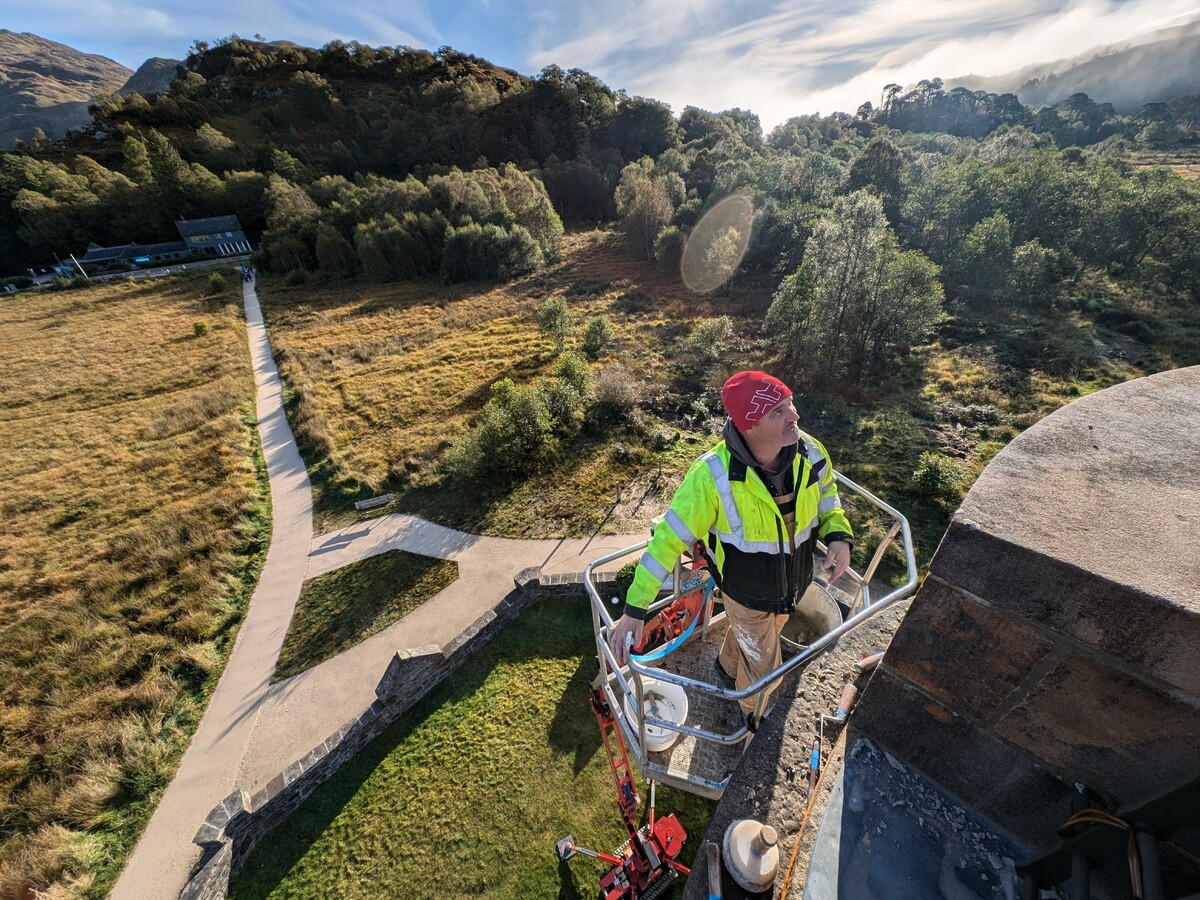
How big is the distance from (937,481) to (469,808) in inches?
606

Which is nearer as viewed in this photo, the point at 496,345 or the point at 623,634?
the point at 623,634

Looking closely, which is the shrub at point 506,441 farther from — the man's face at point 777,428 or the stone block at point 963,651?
the stone block at point 963,651

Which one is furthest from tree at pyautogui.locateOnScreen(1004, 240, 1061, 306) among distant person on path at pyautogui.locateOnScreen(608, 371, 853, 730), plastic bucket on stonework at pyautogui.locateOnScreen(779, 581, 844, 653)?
distant person on path at pyautogui.locateOnScreen(608, 371, 853, 730)

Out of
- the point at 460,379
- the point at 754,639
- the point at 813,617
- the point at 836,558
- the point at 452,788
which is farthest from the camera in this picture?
the point at 460,379

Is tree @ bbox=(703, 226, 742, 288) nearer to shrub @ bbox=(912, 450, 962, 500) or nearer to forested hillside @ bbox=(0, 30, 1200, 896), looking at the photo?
forested hillside @ bbox=(0, 30, 1200, 896)

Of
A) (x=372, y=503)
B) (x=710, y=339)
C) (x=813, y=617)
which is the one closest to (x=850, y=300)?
(x=710, y=339)

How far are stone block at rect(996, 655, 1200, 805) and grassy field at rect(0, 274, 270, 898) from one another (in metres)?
13.1

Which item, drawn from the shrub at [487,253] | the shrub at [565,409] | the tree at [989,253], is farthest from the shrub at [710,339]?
the shrub at [487,253]

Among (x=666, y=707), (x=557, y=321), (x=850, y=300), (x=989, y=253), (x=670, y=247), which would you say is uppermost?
(x=670, y=247)

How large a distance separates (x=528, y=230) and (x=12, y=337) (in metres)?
41.5

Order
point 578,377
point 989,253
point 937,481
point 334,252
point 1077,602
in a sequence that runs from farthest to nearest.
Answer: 1. point 334,252
2. point 989,253
3. point 578,377
4. point 937,481
5. point 1077,602

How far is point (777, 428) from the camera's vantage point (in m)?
3.73

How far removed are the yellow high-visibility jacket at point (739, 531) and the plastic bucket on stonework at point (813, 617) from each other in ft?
5.96

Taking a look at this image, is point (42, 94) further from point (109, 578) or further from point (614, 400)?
point (614, 400)
